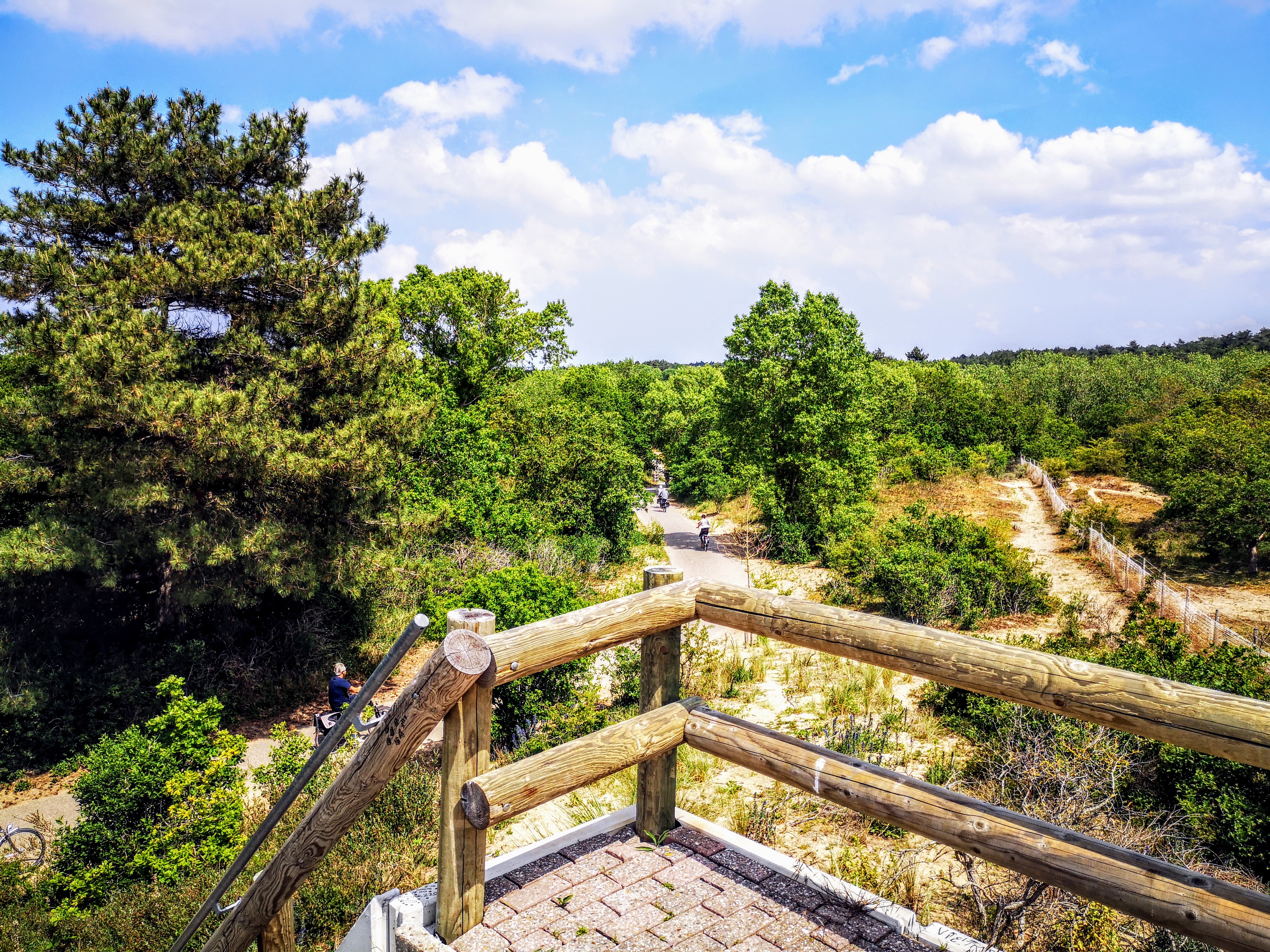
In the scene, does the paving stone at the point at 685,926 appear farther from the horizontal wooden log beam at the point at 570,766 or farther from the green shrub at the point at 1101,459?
the green shrub at the point at 1101,459

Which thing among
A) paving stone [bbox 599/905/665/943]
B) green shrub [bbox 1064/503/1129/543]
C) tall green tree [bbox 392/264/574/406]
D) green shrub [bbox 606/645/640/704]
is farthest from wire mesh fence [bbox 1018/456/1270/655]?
tall green tree [bbox 392/264/574/406]

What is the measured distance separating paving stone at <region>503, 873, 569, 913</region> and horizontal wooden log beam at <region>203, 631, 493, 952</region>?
29.0 inches

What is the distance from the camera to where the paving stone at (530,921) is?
Answer: 278 cm

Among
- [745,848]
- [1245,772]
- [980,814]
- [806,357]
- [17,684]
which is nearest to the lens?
[980,814]

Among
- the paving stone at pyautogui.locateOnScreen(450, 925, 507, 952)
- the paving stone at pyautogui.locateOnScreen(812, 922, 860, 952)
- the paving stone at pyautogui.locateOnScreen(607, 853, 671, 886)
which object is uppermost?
the paving stone at pyautogui.locateOnScreen(450, 925, 507, 952)

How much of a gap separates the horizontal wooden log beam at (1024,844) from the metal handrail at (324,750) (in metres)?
1.39

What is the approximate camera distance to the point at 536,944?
2.72 meters

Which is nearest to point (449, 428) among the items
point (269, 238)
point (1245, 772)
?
point (269, 238)

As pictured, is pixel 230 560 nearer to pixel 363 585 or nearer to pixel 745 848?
pixel 363 585

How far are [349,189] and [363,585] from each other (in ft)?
26.8

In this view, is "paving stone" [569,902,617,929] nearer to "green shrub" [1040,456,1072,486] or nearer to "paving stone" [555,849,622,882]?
"paving stone" [555,849,622,882]

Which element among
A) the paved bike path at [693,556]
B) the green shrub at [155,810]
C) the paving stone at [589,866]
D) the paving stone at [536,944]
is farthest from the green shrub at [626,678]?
the paving stone at [536,944]

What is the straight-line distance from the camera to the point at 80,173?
42.5 ft

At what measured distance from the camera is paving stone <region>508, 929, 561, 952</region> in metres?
2.68
